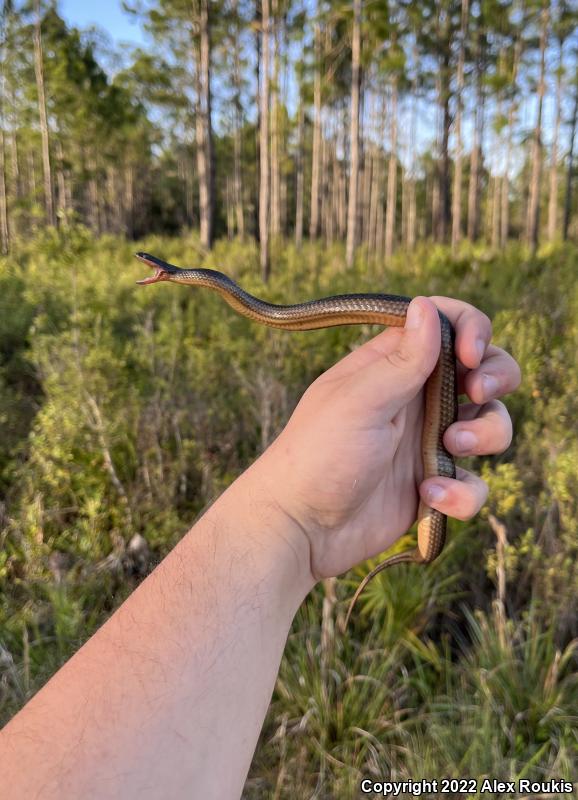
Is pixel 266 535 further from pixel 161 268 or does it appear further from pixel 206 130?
pixel 206 130

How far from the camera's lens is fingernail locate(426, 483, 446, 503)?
187cm

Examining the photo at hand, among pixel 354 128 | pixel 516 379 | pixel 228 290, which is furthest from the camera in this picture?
pixel 354 128

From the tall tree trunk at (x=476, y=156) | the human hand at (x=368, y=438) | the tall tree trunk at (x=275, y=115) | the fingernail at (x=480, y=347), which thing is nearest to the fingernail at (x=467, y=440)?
the human hand at (x=368, y=438)

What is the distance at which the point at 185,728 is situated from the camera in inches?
42.3

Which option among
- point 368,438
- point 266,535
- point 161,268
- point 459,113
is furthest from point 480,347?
point 459,113

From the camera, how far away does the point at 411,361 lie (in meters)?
1.69

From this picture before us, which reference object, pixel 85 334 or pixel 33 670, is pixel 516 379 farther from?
pixel 85 334

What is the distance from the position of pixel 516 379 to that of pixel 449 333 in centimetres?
31

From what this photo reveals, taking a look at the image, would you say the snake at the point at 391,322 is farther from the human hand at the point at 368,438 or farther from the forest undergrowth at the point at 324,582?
the forest undergrowth at the point at 324,582

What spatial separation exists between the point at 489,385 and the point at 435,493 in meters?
0.45

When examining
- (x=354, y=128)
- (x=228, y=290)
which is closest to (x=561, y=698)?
(x=228, y=290)

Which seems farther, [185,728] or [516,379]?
[516,379]

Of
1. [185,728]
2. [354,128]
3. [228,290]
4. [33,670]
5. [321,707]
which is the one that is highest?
[354,128]

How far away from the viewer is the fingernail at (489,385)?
1.87 m
